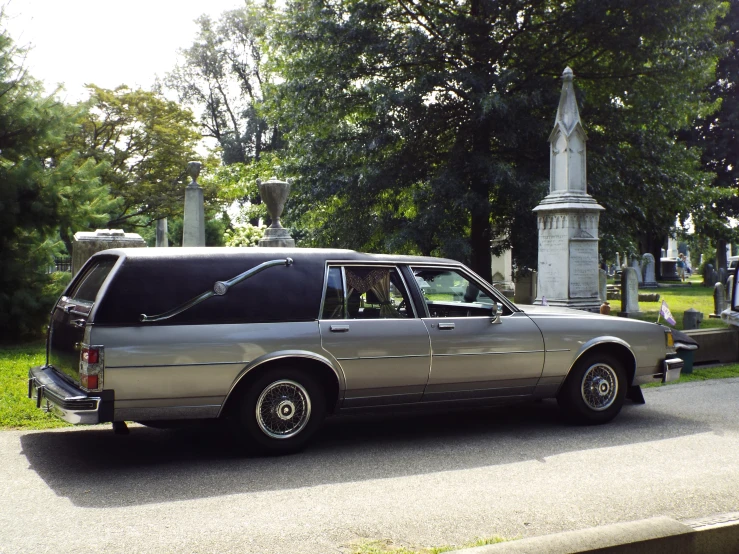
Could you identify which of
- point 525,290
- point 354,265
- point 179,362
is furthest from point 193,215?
point 179,362

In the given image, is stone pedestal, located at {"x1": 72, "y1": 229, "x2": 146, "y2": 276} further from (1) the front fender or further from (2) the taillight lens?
(1) the front fender

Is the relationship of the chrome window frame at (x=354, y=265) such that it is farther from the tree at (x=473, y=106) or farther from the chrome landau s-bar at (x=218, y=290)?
the tree at (x=473, y=106)

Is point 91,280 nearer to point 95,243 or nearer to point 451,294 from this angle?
point 451,294

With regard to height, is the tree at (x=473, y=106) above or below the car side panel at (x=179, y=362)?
above

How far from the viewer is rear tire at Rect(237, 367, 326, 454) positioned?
19.1 ft

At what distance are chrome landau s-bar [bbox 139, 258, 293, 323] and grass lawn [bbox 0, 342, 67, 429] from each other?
2.12 meters

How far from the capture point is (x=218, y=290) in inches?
229

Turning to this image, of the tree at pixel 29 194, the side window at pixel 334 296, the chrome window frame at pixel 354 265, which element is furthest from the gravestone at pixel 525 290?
the side window at pixel 334 296

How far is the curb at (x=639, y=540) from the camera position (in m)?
3.53

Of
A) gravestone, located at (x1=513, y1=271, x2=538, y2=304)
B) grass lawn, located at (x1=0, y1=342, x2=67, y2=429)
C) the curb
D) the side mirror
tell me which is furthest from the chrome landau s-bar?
gravestone, located at (x1=513, y1=271, x2=538, y2=304)

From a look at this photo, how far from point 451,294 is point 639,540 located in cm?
361

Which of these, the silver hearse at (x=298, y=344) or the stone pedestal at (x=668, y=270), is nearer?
the silver hearse at (x=298, y=344)

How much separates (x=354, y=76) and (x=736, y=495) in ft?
56.8

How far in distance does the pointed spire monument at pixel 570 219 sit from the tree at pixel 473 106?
14.7 feet
